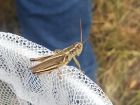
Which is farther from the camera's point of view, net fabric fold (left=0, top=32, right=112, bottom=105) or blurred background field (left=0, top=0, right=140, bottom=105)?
blurred background field (left=0, top=0, right=140, bottom=105)

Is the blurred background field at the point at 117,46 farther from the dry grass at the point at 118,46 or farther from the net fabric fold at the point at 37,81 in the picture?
the net fabric fold at the point at 37,81

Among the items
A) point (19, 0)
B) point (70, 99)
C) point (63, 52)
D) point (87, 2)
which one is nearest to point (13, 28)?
point (19, 0)

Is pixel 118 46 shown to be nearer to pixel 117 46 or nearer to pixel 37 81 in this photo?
pixel 117 46

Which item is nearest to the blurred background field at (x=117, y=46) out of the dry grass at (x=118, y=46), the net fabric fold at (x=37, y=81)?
the dry grass at (x=118, y=46)

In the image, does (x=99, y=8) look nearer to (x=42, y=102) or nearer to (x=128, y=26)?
(x=128, y=26)

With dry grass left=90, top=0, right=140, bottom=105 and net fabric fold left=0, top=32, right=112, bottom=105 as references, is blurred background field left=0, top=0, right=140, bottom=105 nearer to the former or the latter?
dry grass left=90, top=0, right=140, bottom=105

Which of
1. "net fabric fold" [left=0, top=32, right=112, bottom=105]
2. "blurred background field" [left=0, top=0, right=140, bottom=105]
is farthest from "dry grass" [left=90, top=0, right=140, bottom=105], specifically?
"net fabric fold" [left=0, top=32, right=112, bottom=105]
